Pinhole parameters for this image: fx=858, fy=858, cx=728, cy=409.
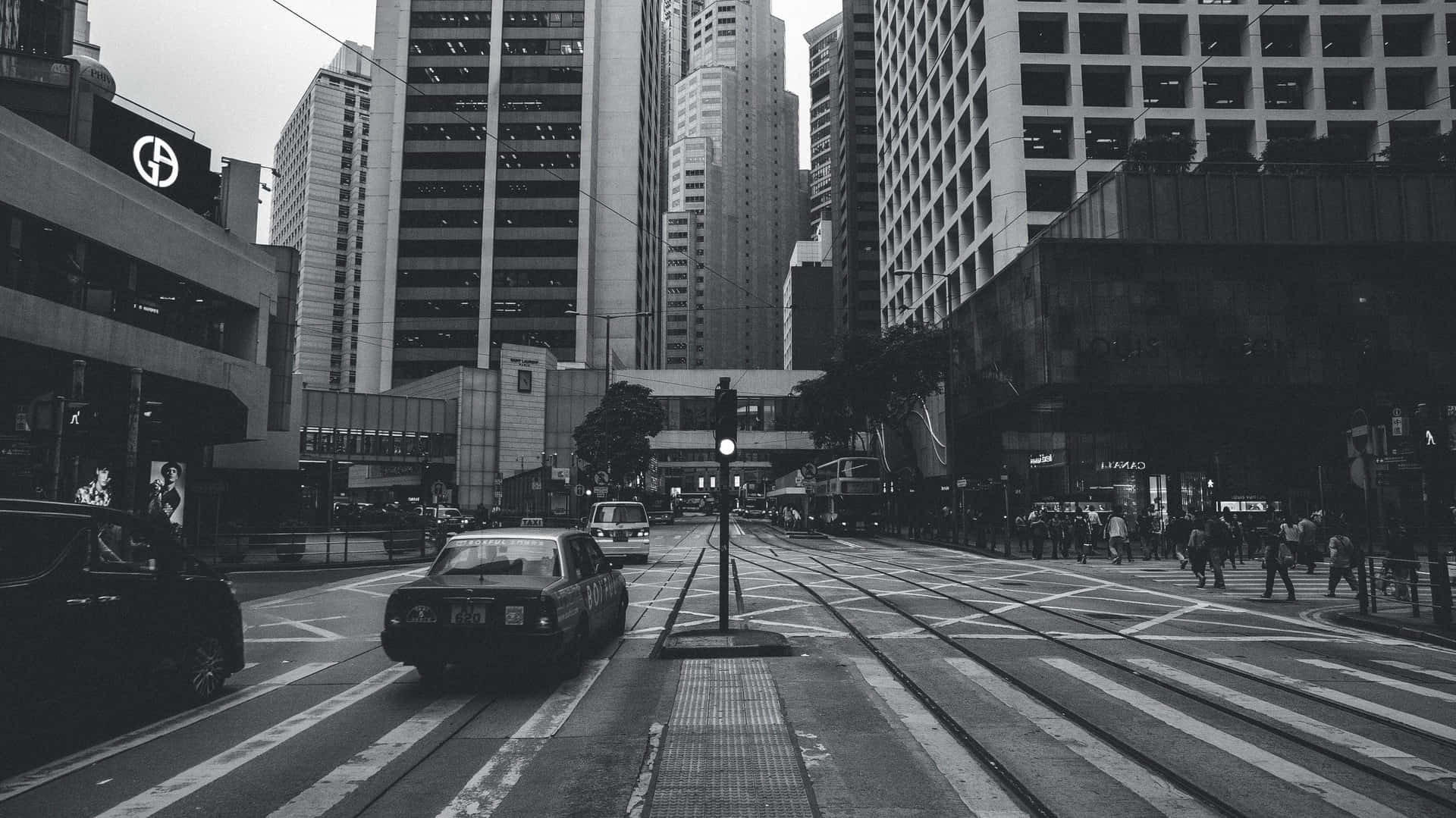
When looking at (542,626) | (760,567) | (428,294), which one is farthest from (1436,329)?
(428,294)

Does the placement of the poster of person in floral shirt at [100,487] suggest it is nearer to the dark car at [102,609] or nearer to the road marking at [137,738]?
the road marking at [137,738]

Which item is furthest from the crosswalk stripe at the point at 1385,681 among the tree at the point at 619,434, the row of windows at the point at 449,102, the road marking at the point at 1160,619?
the row of windows at the point at 449,102

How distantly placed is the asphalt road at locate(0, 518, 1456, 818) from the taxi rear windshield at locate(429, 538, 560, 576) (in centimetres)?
109

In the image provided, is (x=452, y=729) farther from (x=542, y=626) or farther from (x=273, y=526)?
(x=273, y=526)

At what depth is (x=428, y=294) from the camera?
87.8 metres

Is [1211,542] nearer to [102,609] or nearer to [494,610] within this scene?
[494,610]

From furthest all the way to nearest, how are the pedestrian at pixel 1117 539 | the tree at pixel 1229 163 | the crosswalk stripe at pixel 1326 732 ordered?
the tree at pixel 1229 163, the pedestrian at pixel 1117 539, the crosswalk stripe at pixel 1326 732

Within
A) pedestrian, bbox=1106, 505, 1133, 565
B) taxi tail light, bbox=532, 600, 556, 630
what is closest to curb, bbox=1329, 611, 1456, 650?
taxi tail light, bbox=532, 600, 556, 630

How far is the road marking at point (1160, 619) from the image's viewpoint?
12.2 m

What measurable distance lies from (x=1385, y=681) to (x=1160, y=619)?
4733 millimetres

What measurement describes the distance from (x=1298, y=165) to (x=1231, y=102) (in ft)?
34.7

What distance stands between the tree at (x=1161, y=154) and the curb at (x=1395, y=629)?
2917 cm

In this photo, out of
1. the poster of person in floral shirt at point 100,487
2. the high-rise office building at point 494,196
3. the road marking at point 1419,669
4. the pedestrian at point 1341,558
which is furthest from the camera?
the high-rise office building at point 494,196

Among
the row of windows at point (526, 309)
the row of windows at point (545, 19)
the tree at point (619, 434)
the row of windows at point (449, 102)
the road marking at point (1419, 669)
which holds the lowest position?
the road marking at point (1419, 669)
